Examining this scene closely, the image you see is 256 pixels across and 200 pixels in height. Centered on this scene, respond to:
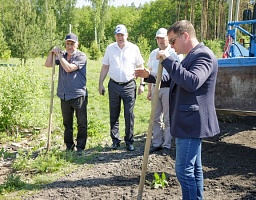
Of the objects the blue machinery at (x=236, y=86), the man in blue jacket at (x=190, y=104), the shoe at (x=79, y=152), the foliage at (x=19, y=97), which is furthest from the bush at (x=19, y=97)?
the man in blue jacket at (x=190, y=104)

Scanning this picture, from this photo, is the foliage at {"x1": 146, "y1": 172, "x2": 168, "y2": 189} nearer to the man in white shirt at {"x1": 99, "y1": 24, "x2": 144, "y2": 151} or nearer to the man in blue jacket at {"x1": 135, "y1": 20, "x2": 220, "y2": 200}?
the man in blue jacket at {"x1": 135, "y1": 20, "x2": 220, "y2": 200}

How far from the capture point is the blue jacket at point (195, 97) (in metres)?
2.71

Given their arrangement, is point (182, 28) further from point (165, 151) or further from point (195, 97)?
point (165, 151)

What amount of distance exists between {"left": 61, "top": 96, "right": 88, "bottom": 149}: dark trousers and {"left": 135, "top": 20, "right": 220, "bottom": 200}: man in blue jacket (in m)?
2.66

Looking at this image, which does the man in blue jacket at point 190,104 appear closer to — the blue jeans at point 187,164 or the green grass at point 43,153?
the blue jeans at point 187,164

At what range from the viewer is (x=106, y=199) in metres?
3.78

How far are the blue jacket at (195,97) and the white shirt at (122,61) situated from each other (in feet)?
8.14

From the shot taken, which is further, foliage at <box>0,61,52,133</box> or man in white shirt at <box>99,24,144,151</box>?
foliage at <box>0,61,52,133</box>

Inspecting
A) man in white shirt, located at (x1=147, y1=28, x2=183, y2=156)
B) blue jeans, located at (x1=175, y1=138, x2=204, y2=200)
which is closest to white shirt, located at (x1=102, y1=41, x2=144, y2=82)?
man in white shirt, located at (x1=147, y1=28, x2=183, y2=156)

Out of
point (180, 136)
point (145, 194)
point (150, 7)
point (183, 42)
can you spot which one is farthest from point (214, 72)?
point (150, 7)

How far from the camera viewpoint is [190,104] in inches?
111

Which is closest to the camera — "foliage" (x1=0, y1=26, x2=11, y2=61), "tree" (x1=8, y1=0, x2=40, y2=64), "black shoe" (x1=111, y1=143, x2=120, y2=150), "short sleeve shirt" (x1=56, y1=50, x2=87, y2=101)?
"short sleeve shirt" (x1=56, y1=50, x2=87, y2=101)

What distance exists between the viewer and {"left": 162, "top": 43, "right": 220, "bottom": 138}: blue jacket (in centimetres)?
271

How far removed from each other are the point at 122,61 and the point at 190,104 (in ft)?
8.90
